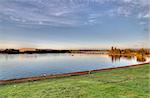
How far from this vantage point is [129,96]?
6203 millimetres

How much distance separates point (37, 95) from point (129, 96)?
313cm

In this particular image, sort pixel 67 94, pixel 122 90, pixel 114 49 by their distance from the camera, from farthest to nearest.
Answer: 1. pixel 114 49
2. pixel 122 90
3. pixel 67 94

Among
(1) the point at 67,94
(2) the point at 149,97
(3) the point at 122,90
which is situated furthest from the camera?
(3) the point at 122,90

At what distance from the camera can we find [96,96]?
6297mm

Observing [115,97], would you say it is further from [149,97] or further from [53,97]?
[53,97]

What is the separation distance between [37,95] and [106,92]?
8.04 feet

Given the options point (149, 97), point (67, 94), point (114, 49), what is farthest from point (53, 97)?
point (114, 49)

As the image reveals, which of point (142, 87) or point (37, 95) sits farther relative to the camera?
point (142, 87)

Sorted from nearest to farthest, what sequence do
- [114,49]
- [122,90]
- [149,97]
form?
1. [149,97]
2. [122,90]
3. [114,49]

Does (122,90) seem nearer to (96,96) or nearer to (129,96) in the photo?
(129,96)

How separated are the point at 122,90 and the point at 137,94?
2.30ft

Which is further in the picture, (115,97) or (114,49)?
(114,49)

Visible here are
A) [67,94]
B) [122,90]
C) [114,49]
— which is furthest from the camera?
[114,49]

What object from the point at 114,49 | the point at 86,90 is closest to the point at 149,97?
the point at 86,90
